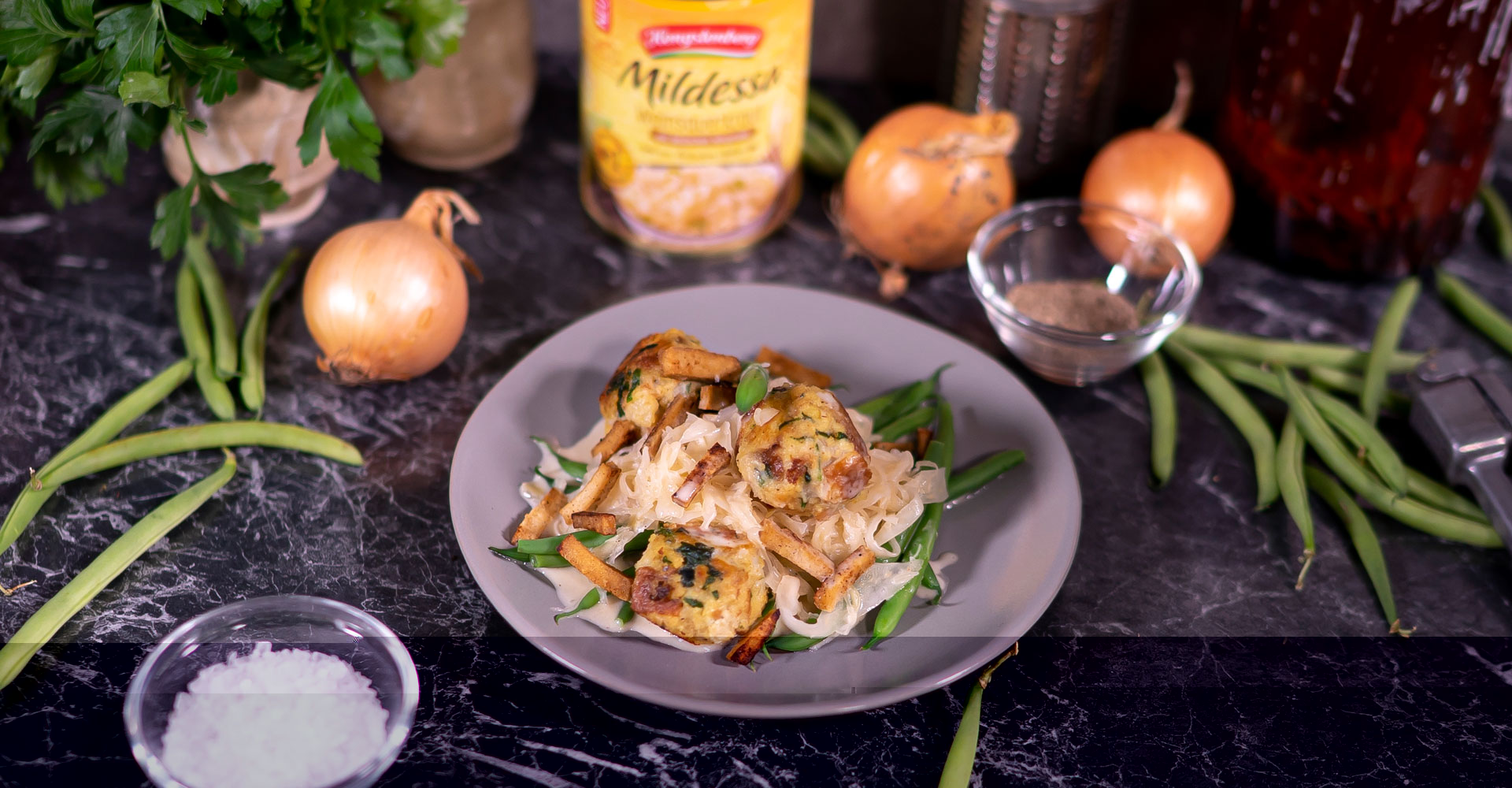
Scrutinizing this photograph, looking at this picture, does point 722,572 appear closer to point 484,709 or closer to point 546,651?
point 546,651

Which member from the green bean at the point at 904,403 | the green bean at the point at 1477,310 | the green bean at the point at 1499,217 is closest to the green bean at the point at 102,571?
the green bean at the point at 904,403

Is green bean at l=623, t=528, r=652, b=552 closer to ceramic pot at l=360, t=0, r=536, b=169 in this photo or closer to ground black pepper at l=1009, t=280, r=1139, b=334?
ground black pepper at l=1009, t=280, r=1139, b=334

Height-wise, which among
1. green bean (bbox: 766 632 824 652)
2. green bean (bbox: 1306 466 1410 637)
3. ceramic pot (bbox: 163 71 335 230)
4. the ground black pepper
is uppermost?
ceramic pot (bbox: 163 71 335 230)

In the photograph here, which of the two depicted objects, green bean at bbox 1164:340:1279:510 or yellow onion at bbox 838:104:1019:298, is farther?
yellow onion at bbox 838:104:1019:298

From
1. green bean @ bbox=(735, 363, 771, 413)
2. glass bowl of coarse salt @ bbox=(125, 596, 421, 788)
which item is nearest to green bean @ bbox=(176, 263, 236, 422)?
glass bowl of coarse salt @ bbox=(125, 596, 421, 788)

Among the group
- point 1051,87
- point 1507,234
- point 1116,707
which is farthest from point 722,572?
point 1507,234
